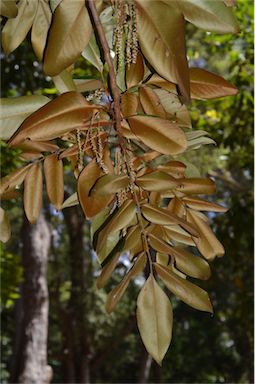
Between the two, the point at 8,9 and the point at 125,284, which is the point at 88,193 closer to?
the point at 125,284

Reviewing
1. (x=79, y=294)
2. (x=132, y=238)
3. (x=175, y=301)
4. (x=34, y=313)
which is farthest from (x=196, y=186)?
(x=175, y=301)

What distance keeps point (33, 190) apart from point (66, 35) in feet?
0.92

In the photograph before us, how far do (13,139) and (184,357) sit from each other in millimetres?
17104

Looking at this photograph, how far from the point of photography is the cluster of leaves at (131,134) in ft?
2.27

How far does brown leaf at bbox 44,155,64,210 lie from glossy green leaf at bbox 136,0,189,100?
261mm

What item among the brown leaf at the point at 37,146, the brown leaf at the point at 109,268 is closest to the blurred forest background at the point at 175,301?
the brown leaf at the point at 37,146

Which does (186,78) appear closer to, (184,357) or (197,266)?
(197,266)

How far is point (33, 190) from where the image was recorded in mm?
883

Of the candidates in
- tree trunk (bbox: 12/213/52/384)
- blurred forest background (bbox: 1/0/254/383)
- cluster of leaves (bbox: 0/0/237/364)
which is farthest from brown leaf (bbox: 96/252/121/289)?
tree trunk (bbox: 12/213/52/384)

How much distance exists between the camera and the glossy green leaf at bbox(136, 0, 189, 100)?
646mm

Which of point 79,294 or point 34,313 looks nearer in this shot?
point 34,313

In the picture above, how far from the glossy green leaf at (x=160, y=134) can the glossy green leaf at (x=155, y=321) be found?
20 centimetres

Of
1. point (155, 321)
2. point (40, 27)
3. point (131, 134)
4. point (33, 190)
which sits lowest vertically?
point (155, 321)

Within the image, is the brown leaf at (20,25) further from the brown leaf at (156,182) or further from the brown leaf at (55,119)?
the brown leaf at (156,182)
